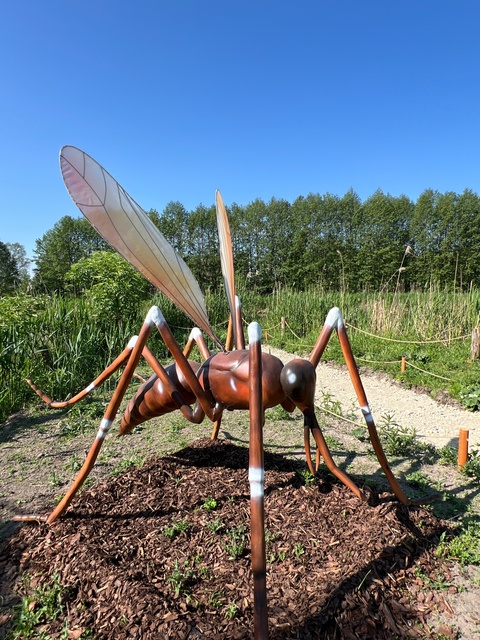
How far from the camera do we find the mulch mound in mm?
1693

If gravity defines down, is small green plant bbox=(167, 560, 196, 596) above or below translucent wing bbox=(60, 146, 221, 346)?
below

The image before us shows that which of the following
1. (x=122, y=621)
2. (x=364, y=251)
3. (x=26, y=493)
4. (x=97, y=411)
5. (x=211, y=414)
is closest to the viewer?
(x=122, y=621)

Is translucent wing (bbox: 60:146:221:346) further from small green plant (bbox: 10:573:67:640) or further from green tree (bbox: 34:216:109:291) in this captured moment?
green tree (bbox: 34:216:109:291)

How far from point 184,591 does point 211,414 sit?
0.84m

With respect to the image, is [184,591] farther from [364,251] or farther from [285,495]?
[364,251]

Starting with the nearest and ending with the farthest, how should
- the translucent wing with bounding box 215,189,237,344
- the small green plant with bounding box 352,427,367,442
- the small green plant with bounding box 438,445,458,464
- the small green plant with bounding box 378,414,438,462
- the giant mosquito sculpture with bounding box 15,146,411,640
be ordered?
the giant mosquito sculpture with bounding box 15,146,411,640 < the translucent wing with bounding box 215,189,237,344 < the small green plant with bounding box 438,445,458,464 < the small green plant with bounding box 378,414,438,462 < the small green plant with bounding box 352,427,367,442

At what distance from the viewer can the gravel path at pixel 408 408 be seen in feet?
16.2

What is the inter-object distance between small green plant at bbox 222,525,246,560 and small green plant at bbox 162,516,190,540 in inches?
10.6

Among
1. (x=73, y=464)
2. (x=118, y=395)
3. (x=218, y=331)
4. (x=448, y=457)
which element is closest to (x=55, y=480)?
(x=73, y=464)

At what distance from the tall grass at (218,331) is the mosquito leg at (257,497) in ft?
15.1

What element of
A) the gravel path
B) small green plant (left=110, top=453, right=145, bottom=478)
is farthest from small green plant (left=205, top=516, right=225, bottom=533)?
the gravel path

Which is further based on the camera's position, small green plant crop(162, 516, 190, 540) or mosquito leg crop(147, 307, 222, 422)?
small green plant crop(162, 516, 190, 540)

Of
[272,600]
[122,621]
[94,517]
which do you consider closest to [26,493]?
[94,517]

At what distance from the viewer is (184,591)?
1.87 metres
